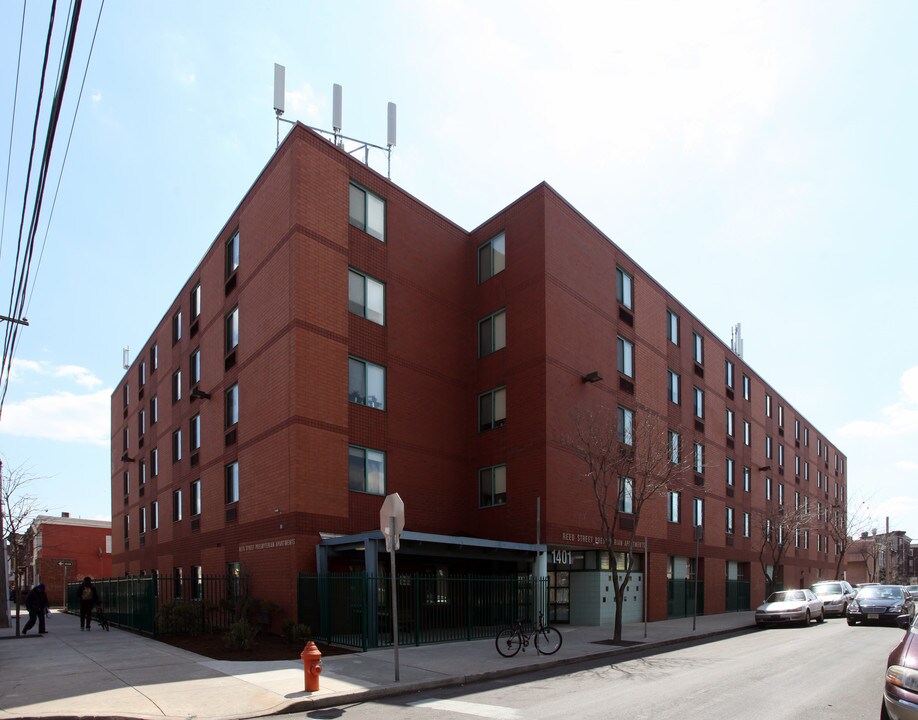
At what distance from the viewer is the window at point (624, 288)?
28.2 meters

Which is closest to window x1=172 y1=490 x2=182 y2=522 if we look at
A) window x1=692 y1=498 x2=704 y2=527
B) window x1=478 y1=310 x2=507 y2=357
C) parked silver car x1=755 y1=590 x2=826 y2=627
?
window x1=478 y1=310 x2=507 y2=357

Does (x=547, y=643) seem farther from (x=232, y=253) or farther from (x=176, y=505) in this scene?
(x=176, y=505)

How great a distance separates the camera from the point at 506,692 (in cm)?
1170

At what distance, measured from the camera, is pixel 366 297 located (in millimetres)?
22219

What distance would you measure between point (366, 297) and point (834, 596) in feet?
80.3

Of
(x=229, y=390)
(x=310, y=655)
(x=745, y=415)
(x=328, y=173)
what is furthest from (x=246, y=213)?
(x=745, y=415)

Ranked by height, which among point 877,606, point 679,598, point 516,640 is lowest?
point 679,598

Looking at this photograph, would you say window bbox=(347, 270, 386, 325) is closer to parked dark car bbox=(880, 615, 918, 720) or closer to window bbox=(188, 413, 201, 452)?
window bbox=(188, 413, 201, 452)

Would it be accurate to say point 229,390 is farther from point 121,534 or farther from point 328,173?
→ point 121,534

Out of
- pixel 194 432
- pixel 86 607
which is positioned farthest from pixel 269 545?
pixel 194 432

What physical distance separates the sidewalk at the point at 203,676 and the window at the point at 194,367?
11.6 m

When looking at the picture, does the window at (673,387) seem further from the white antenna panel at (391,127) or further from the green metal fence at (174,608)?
the green metal fence at (174,608)

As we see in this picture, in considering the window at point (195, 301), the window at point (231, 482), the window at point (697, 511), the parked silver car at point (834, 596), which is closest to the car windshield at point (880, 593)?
the parked silver car at point (834, 596)

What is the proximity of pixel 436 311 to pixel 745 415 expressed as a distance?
2400 cm
